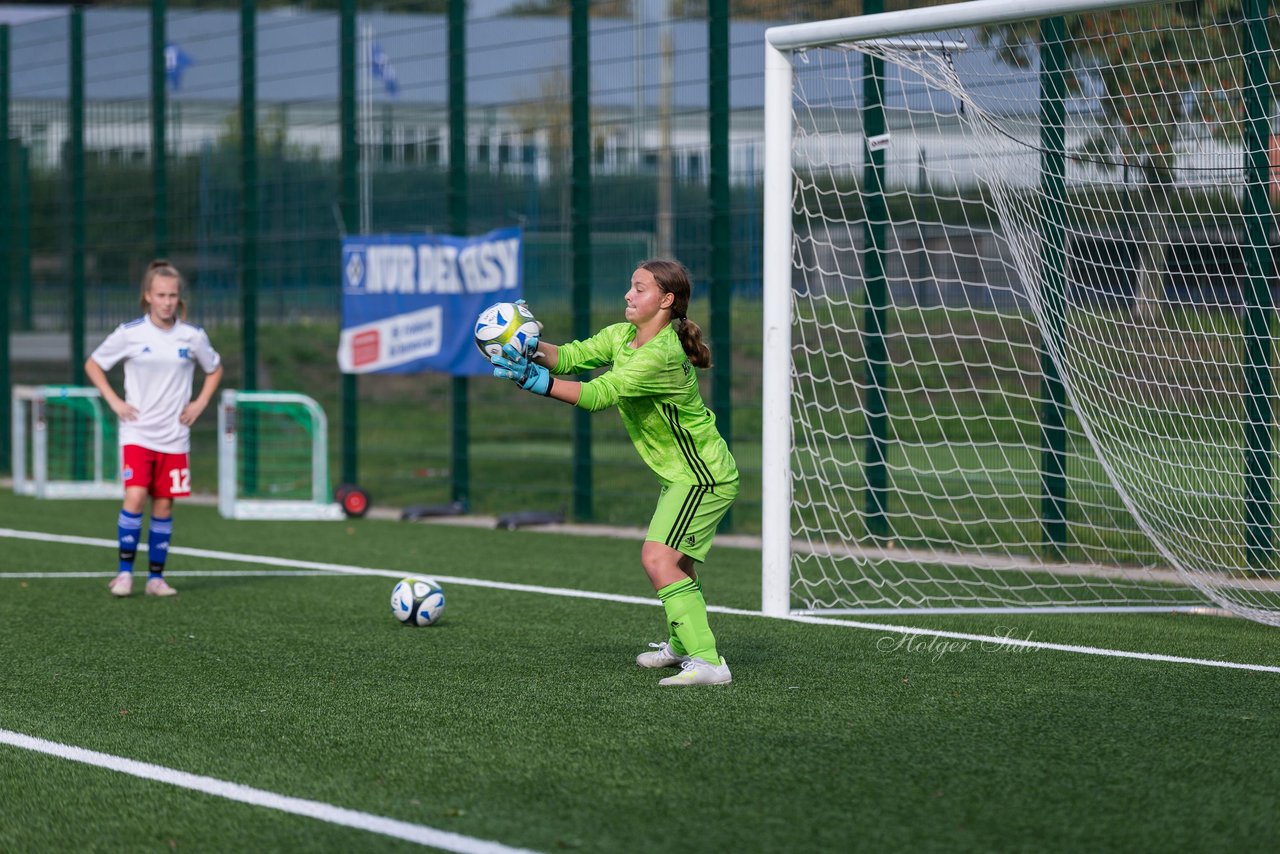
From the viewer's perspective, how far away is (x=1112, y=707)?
573 centimetres

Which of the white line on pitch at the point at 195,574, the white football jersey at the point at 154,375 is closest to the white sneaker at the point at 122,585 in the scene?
the white football jersey at the point at 154,375

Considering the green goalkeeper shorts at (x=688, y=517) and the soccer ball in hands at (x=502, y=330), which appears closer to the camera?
the soccer ball in hands at (x=502, y=330)

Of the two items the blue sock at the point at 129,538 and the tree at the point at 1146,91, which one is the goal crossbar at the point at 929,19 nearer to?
the tree at the point at 1146,91

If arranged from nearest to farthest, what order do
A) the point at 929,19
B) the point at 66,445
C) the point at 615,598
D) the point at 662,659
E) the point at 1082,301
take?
1. the point at 662,659
2. the point at 929,19
3. the point at 1082,301
4. the point at 615,598
5. the point at 66,445

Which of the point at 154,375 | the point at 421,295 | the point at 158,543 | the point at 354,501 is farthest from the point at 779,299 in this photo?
the point at 354,501

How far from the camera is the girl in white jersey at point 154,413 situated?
345 inches

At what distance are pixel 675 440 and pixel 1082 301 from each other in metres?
3.35

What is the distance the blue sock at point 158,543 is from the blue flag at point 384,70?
6513 mm

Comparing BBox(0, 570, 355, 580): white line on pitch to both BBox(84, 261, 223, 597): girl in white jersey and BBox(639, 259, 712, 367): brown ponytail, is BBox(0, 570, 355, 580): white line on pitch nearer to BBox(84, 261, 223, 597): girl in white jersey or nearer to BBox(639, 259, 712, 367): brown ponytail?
BBox(84, 261, 223, 597): girl in white jersey

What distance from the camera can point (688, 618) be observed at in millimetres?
6172

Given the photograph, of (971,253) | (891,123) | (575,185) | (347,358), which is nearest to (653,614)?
(971,253)

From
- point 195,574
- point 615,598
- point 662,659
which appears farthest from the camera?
point 195,574

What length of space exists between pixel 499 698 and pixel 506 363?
1.29m

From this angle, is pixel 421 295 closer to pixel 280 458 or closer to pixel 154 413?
pixel 280 458
